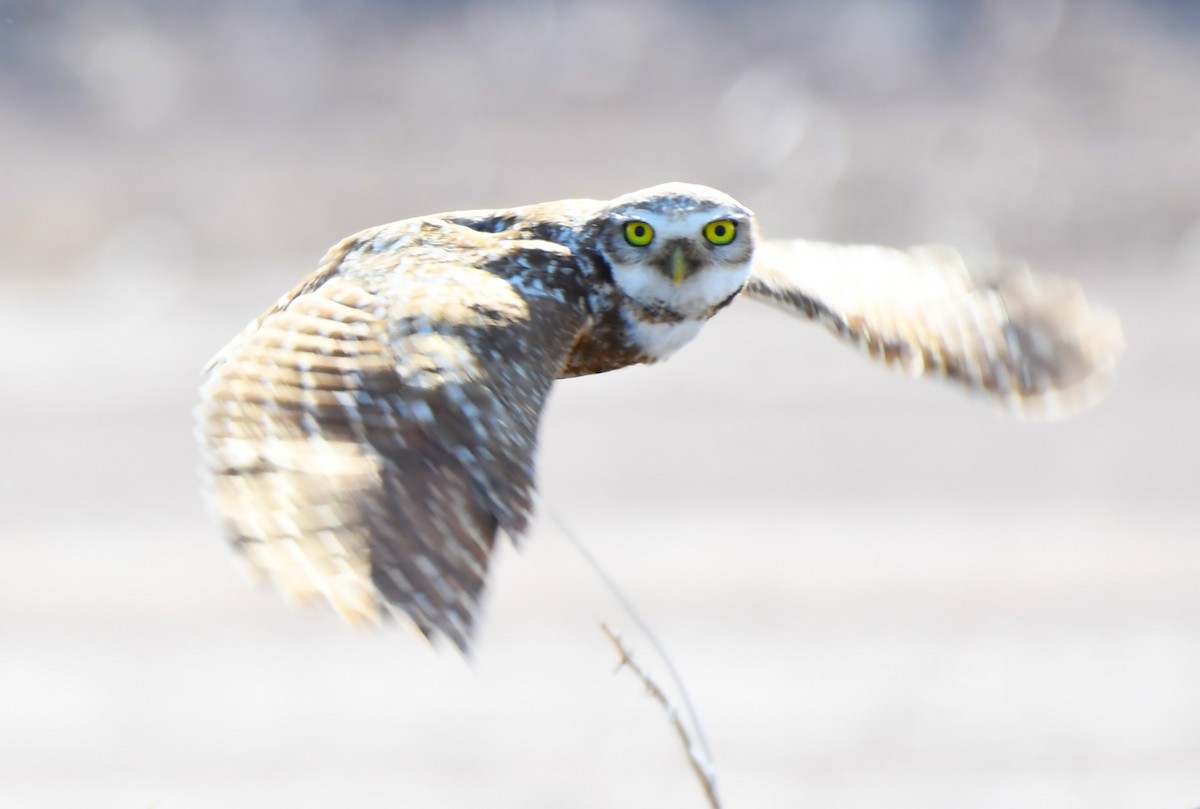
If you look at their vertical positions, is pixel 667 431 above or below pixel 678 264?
above

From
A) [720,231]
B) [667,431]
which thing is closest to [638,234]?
[720,231]

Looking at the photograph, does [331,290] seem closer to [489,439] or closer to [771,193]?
[489,439]

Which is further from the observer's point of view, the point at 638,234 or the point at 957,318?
the point at 957,318

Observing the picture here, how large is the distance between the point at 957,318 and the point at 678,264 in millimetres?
1293

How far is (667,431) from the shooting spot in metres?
21.2

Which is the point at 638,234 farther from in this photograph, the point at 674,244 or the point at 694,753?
the point at 694,753

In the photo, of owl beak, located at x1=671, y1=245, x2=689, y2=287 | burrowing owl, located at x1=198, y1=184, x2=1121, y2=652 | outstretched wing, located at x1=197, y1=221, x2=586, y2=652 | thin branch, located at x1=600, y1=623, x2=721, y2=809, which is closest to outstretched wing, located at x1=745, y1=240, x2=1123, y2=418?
burrowing owl, located at x1=198, y1=184, x2=1121, y2=652

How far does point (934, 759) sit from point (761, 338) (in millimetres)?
7643

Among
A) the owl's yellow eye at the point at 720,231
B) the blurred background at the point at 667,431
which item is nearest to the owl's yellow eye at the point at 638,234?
the owl's yellow eye at the point at 720,231

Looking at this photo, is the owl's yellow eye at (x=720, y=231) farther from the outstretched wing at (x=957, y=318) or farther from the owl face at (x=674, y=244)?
the outstretched wing at (x=957, y=318)

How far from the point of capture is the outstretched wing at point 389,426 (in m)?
4.01

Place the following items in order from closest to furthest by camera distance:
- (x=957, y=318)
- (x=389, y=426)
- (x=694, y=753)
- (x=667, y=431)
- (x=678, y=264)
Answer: (x=694, y=753), (x=389, y=426), (x=678, y=264), (x=957, y=318), (x=667, y=431)

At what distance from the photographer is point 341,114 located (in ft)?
87.4

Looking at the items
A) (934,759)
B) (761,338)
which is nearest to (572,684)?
(934,759)
